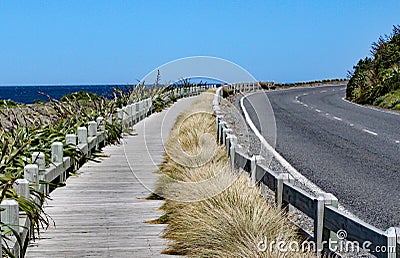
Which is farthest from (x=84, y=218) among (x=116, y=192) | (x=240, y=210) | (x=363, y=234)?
(x=363, y=234)

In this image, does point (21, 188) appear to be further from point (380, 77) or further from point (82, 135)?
point (380, 77)

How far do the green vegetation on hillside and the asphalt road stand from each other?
8.86 metres

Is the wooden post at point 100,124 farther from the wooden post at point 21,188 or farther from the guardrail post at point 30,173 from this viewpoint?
the wooden post at point 21,188

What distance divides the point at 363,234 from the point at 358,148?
472 inches

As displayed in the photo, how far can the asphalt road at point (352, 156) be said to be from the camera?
10148 millimetres

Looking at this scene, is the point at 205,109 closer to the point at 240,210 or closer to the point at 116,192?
the point at 116,192

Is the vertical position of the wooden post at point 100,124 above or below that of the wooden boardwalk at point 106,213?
above

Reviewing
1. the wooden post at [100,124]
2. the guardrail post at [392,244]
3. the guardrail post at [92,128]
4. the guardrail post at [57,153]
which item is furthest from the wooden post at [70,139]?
the guardrail post at [392,244]

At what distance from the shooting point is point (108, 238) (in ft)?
25.6

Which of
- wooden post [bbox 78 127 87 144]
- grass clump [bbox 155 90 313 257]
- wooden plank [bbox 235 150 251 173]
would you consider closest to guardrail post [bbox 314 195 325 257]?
grass clump [bbox 155 90 313 257]

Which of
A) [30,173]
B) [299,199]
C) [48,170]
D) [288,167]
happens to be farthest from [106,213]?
[288,167]

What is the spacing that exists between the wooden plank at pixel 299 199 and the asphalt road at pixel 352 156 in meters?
1.96

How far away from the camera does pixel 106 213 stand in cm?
916

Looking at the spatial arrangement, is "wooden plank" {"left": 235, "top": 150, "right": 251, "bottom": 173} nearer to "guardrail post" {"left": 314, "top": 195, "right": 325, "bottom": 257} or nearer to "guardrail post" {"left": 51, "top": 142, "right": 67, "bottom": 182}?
"guardrail post" {"left": 51, "top": 142, "right": 67, "bottom": 182}
